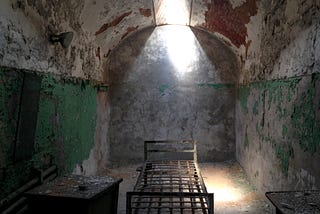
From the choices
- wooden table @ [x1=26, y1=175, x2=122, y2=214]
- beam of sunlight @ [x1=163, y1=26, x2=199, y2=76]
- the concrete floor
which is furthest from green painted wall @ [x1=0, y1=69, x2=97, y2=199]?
beam of sunlight @ [x1=163, y1=26, x2=199, y2=76]

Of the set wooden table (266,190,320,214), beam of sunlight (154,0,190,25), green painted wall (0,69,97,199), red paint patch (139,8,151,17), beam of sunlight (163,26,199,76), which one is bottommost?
wooden table (266,190,320,214)

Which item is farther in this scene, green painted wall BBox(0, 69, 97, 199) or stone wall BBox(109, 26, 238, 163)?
stone wall BBox(109, 26, 238, 163)

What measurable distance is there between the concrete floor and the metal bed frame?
0.32 m

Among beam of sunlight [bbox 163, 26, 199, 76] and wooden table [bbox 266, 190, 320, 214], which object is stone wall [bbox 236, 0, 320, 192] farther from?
beam of sunlight [bbox 163, 26, 199, 76]

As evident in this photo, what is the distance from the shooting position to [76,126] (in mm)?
3816

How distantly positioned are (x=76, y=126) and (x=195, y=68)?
2.77 m

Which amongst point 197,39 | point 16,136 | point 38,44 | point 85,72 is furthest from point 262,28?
point 16,136

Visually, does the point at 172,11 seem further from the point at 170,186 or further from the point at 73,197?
the point at 73,197

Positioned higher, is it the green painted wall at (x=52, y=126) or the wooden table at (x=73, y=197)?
the green painted wall at (x=52, y=126)

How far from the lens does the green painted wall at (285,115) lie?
8.06ft

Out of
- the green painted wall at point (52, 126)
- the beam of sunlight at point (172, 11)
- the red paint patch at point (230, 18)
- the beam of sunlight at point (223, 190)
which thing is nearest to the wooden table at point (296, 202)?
the green painted wall at point (52, 126)

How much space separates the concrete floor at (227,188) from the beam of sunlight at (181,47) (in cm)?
188

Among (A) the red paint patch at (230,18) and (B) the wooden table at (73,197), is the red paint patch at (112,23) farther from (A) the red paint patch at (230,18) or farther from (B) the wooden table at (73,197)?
(B) the wooden table at (73,197)

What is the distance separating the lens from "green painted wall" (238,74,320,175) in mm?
2457
